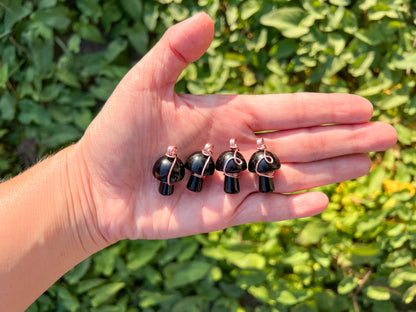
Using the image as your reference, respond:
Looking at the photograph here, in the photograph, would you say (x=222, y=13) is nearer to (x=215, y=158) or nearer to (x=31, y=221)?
(x=215, y=158)

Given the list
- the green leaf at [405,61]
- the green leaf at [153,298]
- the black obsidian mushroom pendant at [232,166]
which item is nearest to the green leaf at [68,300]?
the green leaf at [153,298]

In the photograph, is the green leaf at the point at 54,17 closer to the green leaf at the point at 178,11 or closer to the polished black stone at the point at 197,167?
the green leaf at the point at 178,11

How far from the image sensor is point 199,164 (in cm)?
244

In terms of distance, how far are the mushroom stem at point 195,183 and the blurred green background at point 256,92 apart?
0.65 m

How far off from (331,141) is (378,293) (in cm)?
111

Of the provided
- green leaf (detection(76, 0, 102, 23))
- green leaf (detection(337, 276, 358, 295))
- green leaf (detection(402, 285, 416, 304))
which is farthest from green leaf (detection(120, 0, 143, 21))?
green leaf (detection(402, 285, 416, 304))

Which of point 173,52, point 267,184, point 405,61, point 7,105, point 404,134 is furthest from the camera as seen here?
point 7,105

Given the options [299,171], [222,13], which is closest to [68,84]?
[222,13]

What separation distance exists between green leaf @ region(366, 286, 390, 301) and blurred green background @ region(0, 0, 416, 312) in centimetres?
2

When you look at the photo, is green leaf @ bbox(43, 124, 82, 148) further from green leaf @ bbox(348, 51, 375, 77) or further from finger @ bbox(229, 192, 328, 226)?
green leaf @ bbox(348, 51, 375, 77)

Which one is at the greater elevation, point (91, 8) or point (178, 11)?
point (91, 8)

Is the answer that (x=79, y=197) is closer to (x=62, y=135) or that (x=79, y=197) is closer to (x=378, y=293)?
(x=62, y=135)

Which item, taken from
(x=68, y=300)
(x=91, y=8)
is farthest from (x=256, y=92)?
Answer: (x=68, y=300)

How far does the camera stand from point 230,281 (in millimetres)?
3129
